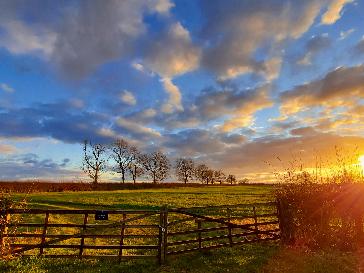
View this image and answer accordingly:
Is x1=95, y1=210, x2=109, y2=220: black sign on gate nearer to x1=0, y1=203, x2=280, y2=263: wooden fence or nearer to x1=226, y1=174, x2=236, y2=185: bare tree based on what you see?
x1=0, y1=203, x2=280, y2=263: wooden fence

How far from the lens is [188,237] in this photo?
999 inches

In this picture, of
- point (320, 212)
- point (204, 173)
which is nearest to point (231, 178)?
point (204, 173)

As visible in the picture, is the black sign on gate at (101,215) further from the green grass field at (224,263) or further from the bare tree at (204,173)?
the bare tree at (204,173)

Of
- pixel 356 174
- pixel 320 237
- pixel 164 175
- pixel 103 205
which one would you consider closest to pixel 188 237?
pixel 320 237

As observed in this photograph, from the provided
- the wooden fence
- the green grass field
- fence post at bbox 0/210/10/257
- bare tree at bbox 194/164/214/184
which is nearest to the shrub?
the wooden fence

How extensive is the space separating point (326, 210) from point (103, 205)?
3029 cm

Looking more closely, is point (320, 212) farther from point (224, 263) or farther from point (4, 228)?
point (4, 228)

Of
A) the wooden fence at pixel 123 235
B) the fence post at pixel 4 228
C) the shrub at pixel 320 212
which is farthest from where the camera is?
the shrub at pixel 320 212

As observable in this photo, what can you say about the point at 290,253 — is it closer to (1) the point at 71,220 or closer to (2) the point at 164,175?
(1) the point at 71,220

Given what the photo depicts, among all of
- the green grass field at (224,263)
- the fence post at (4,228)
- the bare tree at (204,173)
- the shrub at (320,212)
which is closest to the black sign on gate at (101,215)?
the green grass field at (224,263)

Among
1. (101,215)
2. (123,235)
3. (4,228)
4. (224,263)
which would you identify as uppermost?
(101,215)

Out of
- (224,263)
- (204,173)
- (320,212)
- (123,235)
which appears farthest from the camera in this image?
(204,173)

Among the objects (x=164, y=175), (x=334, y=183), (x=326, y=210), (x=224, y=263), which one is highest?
(x=164, y=175)

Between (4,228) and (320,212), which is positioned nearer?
(4,228)
